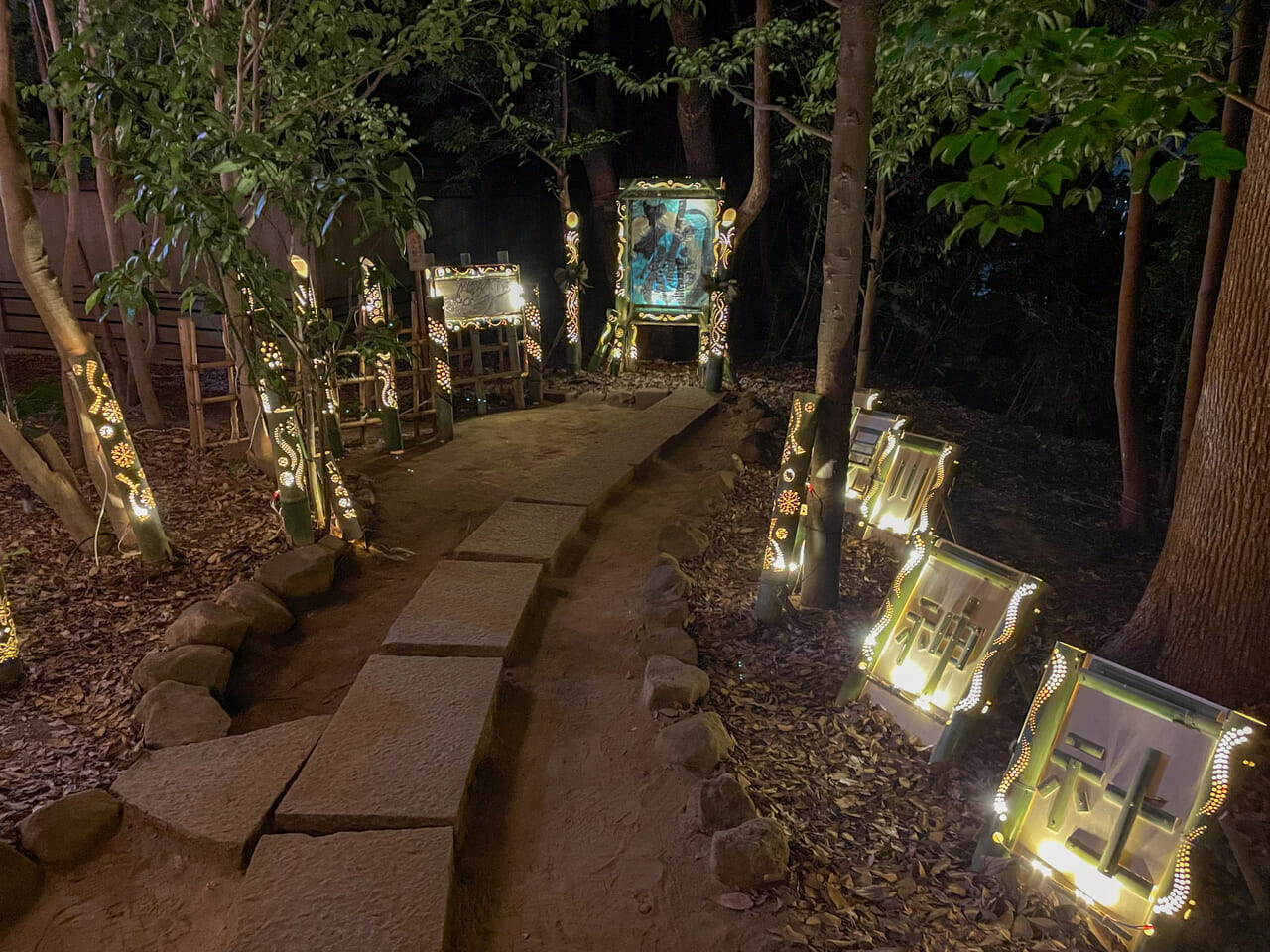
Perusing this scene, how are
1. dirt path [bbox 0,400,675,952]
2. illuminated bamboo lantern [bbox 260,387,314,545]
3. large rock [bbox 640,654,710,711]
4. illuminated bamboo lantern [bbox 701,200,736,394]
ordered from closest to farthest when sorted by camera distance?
dirt path [bbox 0,400,675,952], large rock [bbox 640,654,710,711], illuminated bamboo lantern [bbox 260,387,314,545], illuminated bamboo lantern [bbox 701,200,736,394]

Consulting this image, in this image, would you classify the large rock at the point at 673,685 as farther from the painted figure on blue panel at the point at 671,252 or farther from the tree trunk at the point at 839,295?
the painted figure on blue panel at the point at 671,252

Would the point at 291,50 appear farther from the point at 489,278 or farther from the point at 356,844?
the point at 356,844

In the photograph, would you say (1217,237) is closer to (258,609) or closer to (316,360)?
(316,360)

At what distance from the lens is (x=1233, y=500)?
156 inches

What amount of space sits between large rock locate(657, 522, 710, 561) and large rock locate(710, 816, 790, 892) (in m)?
2.74

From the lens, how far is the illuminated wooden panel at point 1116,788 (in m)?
2.77

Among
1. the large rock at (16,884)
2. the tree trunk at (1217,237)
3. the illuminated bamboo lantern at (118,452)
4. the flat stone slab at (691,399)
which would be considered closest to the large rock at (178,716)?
the large rock at (16,884)

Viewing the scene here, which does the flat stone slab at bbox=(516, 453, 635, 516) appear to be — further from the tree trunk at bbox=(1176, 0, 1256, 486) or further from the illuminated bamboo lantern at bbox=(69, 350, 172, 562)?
the tree trunk at bbox=(1176, 0, 1256, 486)

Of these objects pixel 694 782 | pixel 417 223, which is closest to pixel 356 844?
pixel 694 782

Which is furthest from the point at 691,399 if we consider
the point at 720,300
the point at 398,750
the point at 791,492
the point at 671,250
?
the point at 398,750

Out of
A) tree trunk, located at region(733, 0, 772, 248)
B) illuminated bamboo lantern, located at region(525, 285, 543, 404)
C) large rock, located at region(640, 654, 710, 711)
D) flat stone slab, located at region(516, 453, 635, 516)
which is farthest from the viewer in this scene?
illuminated bamboo lantern, located at region(525, 285, 543, 404)

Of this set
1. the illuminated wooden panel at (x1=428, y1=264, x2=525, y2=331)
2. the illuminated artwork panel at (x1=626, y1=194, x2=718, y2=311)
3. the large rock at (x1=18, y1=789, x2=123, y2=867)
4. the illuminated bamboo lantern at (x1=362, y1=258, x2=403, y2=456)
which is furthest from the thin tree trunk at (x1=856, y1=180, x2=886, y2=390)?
the large rock at (x1=18, y1=789, x2=123, y2=867)

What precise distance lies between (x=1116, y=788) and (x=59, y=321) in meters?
5.55

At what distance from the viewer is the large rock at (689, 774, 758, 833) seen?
3.32 m
